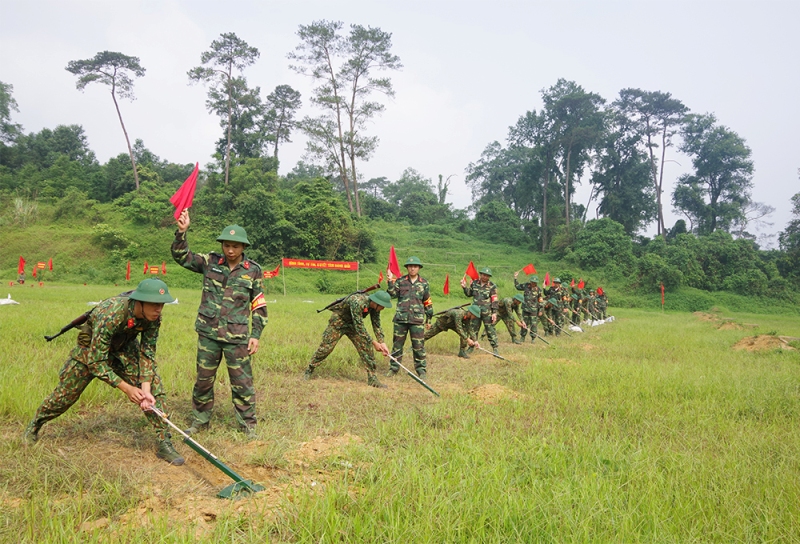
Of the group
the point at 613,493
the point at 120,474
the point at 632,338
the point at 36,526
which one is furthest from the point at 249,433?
the point at 632,338

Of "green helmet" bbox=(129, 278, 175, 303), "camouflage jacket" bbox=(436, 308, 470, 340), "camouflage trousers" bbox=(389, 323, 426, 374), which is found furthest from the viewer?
"camouflage jacket" bbox=(436, 308, 470, 340)

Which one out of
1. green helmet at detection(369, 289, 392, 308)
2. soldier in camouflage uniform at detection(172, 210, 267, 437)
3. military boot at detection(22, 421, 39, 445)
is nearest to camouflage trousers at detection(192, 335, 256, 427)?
soldier in camouflage uniform at detection(172, 210, 267, 437)

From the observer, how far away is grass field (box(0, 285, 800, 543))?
2.68m

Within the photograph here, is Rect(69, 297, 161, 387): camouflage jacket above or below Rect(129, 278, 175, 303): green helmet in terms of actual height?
below

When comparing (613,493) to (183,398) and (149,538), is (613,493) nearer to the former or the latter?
(149,538)

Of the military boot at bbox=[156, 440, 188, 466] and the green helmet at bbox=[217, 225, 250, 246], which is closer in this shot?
the military boot at bbox=[156, 440, 188, 466]

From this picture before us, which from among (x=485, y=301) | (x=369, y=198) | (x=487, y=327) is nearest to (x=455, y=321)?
(x=487, y=327)

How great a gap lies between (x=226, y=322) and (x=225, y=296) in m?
0.25

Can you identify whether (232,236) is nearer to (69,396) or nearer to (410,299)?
(69,396)

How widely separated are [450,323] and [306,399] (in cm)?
433

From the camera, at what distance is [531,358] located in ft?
30.1

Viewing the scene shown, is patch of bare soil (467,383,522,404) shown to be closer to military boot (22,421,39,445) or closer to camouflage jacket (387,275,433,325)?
camouflage jacket (387,275,433,325)

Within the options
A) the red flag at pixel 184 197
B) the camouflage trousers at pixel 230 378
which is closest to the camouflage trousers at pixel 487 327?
the camouflage trousers at pixel 230 378

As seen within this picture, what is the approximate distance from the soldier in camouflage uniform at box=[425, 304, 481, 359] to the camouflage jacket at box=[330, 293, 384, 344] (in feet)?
8.98
